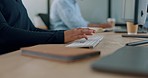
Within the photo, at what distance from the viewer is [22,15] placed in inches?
57.1

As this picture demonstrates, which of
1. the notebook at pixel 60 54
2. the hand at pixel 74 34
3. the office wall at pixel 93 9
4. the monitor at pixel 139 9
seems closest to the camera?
the notebook at pixel 60 54

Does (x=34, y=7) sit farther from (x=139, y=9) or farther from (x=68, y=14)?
(x=139, y=9)

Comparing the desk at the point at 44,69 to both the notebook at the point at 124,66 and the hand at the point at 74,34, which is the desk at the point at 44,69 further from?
the hand at the point at 74,34

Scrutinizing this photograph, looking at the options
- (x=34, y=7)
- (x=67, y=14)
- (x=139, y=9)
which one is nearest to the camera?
(x=139, y=9)

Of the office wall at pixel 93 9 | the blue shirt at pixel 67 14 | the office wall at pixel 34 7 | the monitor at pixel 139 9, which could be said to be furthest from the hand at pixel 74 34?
the office wall at pixel 93 9

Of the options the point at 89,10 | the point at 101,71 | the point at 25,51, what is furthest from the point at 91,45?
the point at 89,10

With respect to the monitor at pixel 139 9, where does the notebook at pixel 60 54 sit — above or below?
below

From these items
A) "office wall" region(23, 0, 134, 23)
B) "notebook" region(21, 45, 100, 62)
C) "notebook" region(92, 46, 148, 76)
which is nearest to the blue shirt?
"office wall" region(23, 0, 134, 23)

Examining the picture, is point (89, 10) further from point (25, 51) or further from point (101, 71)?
point (101, 71)

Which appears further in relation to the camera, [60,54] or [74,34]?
[74,34]

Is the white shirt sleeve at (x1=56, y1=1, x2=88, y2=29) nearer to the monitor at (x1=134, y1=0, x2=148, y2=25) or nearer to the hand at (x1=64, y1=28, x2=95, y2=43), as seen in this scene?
the monitor at (x1=134, y1=0, x2=148, y2=25)

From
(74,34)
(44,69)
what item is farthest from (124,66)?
(74,34)

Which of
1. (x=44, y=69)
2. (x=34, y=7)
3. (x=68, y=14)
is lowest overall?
(x=44, y=69)

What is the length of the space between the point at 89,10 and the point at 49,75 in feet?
12.0
